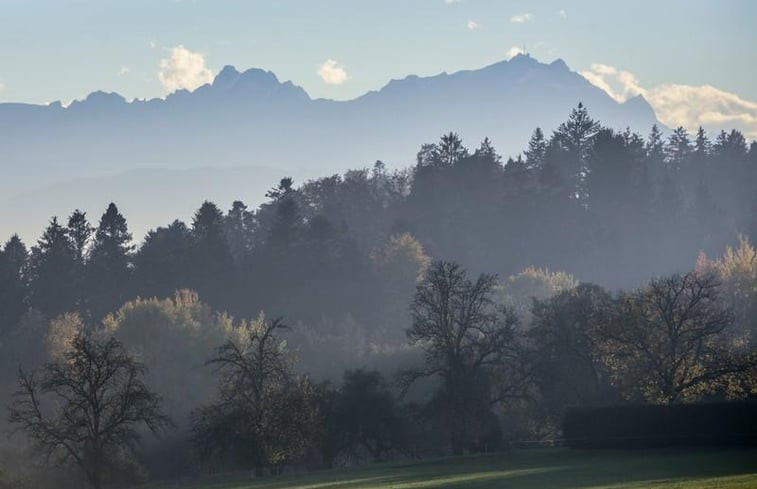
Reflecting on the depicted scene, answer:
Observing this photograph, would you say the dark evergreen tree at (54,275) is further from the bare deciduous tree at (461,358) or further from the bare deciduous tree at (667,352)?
the bare deciduous tree at (667,352)

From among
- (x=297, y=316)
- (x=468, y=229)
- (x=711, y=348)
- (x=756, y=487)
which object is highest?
(x=468, y=229)

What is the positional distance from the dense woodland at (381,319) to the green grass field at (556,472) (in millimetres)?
11003

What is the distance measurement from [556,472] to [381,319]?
100505 millimetres

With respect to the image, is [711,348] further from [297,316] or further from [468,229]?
[468,229]

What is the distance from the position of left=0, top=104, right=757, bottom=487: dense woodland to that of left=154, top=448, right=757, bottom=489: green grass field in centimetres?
1100

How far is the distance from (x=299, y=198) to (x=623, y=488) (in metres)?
155

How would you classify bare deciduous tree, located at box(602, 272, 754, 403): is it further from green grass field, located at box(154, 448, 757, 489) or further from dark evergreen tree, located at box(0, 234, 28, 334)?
dark evergreen tree, located at box(0, 234, 28, 334)

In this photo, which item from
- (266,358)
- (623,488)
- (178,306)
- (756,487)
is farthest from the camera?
(178,306)

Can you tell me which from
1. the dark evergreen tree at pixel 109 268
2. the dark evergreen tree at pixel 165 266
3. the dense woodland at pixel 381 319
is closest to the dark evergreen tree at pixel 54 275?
the dense woodland at pixel 381 319

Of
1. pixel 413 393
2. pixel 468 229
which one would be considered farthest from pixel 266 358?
pixel 468 229

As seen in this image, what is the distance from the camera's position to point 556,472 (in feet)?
197

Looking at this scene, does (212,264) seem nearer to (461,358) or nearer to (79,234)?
(79,234)

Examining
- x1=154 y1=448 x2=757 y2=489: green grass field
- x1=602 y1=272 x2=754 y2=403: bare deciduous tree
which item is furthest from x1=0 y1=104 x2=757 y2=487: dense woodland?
x1=154 y1=448 x2=757 y2=489: green grass field

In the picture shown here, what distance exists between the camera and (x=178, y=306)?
14625 cm
